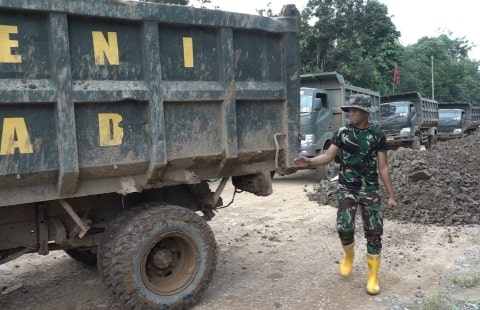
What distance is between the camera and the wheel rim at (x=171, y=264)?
3.79 metres

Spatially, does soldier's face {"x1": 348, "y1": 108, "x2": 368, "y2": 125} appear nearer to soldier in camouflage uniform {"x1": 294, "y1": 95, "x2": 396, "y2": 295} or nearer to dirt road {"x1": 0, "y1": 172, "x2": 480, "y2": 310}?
Result: soldier in camouflage uniform {"x1": 294, "y1": 95, "x2": 396, "y2": 295}

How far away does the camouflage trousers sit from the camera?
171 inches

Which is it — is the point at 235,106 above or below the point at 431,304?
above

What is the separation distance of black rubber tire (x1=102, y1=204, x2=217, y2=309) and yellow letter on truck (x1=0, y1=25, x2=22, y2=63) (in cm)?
136

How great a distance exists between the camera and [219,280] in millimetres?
4598

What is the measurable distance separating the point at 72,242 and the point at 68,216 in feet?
0.65

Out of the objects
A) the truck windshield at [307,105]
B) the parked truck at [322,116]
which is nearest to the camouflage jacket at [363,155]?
the parked truck at [322,116]

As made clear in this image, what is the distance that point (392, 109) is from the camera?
18125 millimetres

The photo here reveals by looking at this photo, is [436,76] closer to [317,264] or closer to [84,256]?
[317,264]

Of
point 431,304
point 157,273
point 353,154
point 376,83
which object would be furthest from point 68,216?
point 376,83

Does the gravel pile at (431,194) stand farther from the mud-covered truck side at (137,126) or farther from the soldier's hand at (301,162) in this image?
the mud-covered truck side at (137,126)

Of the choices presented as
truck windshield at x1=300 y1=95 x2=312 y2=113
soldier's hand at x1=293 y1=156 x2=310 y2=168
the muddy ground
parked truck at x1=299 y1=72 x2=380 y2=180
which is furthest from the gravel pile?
soldier's hand at x1=293 y1=156 x2=310 y2=168

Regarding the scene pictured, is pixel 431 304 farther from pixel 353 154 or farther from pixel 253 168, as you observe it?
pixel 253 168

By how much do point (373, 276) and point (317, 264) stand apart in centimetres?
86
